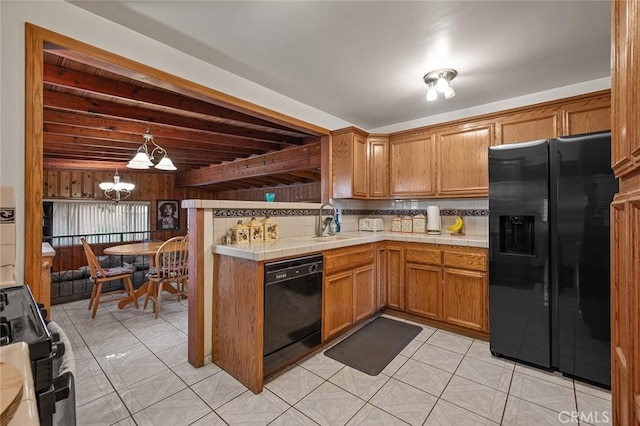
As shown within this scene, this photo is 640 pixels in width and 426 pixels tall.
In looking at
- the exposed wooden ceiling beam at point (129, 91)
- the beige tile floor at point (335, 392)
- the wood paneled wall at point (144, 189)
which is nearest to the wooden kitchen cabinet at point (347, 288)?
the beige tile floor at point (335, 392)

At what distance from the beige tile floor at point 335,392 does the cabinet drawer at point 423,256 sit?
2.57 ft

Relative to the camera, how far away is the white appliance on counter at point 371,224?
3727mm

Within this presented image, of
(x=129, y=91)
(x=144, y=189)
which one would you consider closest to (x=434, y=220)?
(x=129, y=91)

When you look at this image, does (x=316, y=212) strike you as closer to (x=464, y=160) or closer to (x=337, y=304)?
(x=337, y=304)

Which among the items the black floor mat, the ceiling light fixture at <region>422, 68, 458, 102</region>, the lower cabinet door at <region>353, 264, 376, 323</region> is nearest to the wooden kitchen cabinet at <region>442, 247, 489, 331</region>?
the black floor mat

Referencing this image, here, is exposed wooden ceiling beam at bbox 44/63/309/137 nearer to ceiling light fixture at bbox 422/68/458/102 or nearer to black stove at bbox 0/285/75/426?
ceiling light fixture at bbox 422/68/458/102

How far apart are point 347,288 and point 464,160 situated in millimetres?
1903

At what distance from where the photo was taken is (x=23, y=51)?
151 cm

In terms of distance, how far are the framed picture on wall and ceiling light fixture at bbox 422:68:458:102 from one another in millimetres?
7809

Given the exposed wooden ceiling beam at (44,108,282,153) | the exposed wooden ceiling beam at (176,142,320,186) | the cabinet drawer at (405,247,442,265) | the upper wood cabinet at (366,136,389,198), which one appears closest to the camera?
the cabinet drawer at (405,247,442,265)

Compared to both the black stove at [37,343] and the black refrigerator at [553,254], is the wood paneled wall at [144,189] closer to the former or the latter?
the black refrigerator at [553,254]

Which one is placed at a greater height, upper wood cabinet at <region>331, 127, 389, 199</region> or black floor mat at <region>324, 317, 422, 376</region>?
upper wood cabinet at <region>331, 127, 389, 199</region>

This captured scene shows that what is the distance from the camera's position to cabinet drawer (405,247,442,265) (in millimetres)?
2854

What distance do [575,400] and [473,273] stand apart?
3.49ft
